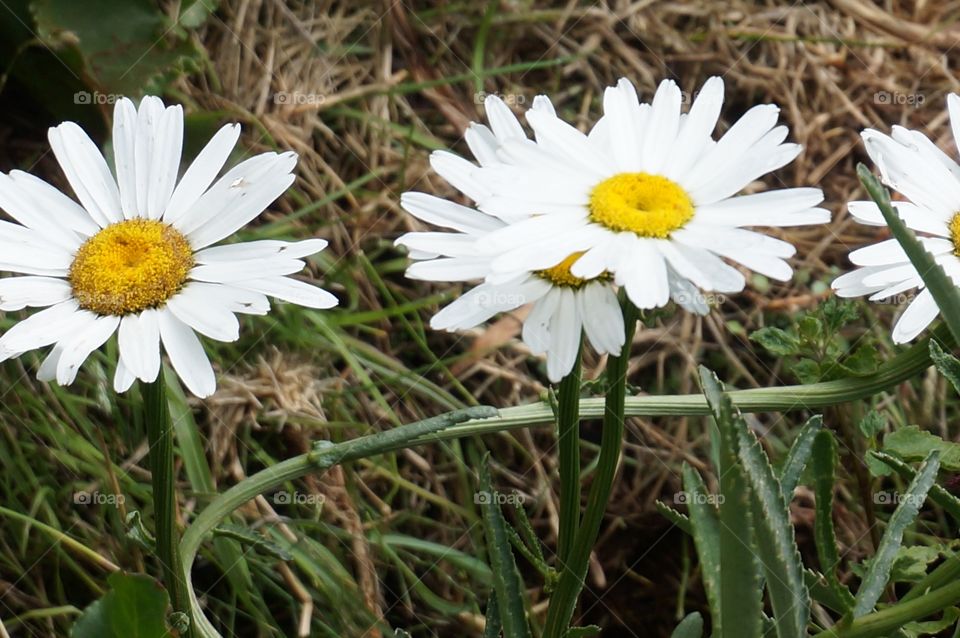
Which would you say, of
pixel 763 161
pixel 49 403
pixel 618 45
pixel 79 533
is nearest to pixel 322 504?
pixel 79 533

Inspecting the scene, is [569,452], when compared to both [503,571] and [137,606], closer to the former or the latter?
[503,571]

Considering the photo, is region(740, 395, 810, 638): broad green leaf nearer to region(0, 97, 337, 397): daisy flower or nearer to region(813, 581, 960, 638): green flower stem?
region(813, 581, 960, 638): green flower stem

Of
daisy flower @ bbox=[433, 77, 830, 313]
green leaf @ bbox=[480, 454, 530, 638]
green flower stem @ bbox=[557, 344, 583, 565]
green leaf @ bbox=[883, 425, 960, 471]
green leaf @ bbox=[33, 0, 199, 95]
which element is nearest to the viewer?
daisy flower @ bbox=[433, 77, 830, 313]

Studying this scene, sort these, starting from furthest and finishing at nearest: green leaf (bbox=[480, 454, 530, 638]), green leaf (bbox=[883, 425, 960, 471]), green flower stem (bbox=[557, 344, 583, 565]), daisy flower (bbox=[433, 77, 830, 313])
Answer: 1. green leaf (bbox=[883, 425, 960, 471])
2. green leaf (bbox=[480, 454, 530, 638])
3. green flower stem (bbox=[557, 344, 583, 565])
4. daisy flower (bbox=[433, 77, 830, 313])

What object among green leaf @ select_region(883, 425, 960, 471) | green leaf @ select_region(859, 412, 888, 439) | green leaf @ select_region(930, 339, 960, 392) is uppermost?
green leaf @ select_region(930, 339, 960, 392)

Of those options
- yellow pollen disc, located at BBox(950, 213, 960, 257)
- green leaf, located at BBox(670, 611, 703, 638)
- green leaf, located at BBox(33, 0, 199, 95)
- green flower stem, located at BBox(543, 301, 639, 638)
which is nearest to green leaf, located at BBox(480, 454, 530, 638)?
green flower stem, located at BBox(543, 301, 639, 638)

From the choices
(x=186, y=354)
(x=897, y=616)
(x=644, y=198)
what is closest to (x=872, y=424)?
(x=897, y=616)

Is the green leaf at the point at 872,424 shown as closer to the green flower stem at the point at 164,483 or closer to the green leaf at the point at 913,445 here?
the green leaf at the point at 913,445
